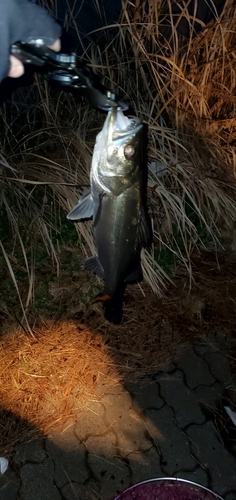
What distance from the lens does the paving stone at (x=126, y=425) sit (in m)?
2.62

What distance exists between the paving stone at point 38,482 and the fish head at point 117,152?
1700 millimetres

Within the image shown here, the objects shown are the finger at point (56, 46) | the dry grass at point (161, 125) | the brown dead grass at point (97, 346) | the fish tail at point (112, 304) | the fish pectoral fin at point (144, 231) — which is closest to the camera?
the finger at point (56, 46)

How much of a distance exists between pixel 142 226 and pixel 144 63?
1635 mm

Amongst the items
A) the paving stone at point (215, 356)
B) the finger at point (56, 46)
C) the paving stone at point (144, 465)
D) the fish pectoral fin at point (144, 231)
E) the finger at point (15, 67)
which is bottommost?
the paving stone at point (144, 465)

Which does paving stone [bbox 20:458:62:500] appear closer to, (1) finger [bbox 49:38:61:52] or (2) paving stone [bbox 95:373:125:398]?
(2) paving stone [bbox 95:373:125:398]

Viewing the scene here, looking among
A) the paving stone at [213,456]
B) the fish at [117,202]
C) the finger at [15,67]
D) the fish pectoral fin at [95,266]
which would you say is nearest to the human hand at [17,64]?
the finger at [15,67]

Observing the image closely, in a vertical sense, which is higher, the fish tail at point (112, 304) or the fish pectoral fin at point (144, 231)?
the fish pectoral fin at point (144, 231)

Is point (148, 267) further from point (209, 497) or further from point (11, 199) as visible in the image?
point (209, 497)

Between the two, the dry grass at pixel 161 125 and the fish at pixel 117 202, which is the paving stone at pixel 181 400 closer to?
the dry grass at pixel 161 125

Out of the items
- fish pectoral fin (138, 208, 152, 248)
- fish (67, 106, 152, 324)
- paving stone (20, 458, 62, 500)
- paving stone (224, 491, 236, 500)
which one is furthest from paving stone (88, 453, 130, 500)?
fish pectoral fin (138, 208, 152, 248)

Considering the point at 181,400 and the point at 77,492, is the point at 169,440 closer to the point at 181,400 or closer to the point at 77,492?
the point at 181,400

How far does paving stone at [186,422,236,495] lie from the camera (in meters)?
2.54

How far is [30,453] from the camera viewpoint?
2.50 meters

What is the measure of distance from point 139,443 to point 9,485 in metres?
0.81
